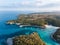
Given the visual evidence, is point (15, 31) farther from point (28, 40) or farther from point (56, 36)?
point (56, 36)

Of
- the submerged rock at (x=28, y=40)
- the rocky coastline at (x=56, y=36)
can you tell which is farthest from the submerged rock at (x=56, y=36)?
the submerged rock at (x=28, y=40)

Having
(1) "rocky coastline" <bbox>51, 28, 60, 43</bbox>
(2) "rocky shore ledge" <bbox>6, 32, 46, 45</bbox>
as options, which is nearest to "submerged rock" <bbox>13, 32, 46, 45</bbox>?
(2) "rocky shore ledge" <bbox>6, 32, 46, 45</bbox>

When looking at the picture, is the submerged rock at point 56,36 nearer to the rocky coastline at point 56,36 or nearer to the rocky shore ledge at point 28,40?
the rocky coastline at point 56,36

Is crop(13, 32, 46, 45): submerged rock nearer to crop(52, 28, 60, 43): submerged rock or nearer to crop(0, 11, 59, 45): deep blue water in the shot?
crop(0, 11, 59, 45): deep blue water

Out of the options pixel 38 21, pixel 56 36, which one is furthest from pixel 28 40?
pixel 56 36

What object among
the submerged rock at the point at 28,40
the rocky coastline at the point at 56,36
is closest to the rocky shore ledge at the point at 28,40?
the submerged rock at the point at 28,40

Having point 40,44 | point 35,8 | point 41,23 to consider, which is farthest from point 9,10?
point 40,44

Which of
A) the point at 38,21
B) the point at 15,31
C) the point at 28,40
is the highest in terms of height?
the point at 38,21

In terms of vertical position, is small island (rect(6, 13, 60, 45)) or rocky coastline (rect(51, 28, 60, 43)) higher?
small island (rect(6, 13, 60, 45))

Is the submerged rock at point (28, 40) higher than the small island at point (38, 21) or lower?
lower
